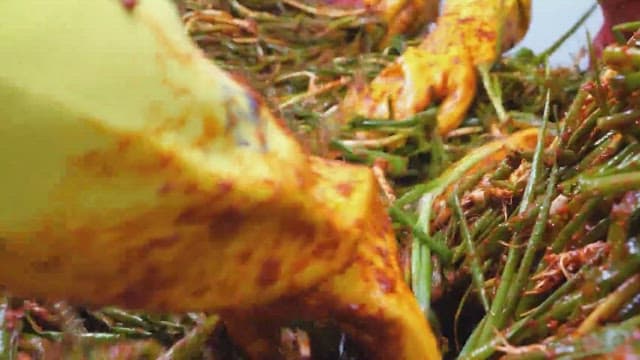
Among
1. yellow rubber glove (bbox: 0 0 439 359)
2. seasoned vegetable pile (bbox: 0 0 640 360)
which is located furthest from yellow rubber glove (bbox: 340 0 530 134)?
yellow rubber glove (bbox: 0 0 439 359)

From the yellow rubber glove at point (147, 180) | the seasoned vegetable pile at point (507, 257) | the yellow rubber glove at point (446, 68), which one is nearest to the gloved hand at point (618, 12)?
the yellow rubber glove at point (446, 68)

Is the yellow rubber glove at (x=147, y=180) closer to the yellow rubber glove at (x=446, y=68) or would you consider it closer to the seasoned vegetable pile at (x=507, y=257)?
the seasoned vegetable pile at (x=507, y=257)

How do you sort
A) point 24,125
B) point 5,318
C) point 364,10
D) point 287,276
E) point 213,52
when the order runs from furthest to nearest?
point 364,10, point 213,52, point 5,318, point 287,276, point 24,125

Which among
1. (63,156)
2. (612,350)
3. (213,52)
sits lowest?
(612,350)

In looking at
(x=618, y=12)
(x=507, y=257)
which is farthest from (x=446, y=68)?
(x=507, y=257)

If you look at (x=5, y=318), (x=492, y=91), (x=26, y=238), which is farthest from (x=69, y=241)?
(x=492, y=91)

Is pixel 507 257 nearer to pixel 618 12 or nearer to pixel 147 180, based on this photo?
pixel 147 180

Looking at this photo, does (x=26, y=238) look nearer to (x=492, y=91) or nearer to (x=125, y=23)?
(x=125, y=23)
